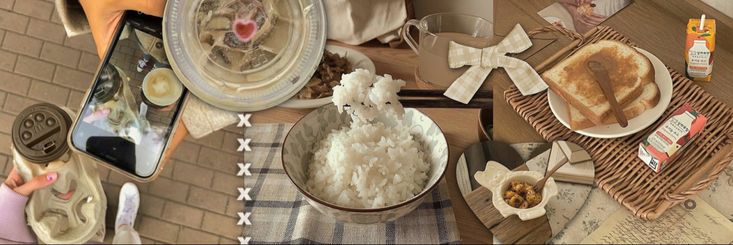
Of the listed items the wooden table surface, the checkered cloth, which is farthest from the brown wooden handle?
the checkered cloth

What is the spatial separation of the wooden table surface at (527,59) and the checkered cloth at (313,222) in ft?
0.08

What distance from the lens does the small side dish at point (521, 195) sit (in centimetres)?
98

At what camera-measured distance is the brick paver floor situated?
984 mm

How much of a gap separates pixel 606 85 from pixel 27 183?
2.55 feet

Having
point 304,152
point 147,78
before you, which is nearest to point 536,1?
point 304,152

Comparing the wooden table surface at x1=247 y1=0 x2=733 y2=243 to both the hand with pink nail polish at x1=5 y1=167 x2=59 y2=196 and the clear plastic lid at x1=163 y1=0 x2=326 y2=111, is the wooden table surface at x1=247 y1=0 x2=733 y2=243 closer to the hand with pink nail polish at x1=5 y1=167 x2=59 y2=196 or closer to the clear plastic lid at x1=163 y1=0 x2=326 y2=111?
the clear plastic lid at x1=163 y1=0 x2=326 y2=111

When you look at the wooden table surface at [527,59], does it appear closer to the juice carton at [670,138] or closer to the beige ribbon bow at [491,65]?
the beige ribbon bow at [491,65]

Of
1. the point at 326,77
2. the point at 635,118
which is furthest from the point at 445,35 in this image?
the point at 635,118

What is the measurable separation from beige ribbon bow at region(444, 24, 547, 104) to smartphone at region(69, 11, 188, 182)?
41cm

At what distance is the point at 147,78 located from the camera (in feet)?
3.36

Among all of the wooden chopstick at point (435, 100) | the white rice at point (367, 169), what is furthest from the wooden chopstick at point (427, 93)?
the white rice at point (367, 169)

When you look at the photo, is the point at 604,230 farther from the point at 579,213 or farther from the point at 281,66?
the point at 281,66

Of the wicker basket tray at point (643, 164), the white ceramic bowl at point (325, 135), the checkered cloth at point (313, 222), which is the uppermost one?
the wicker basket tray at point (643, 164)

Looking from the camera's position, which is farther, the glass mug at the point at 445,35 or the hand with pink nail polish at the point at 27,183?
the glass mug at the point at 445,35
